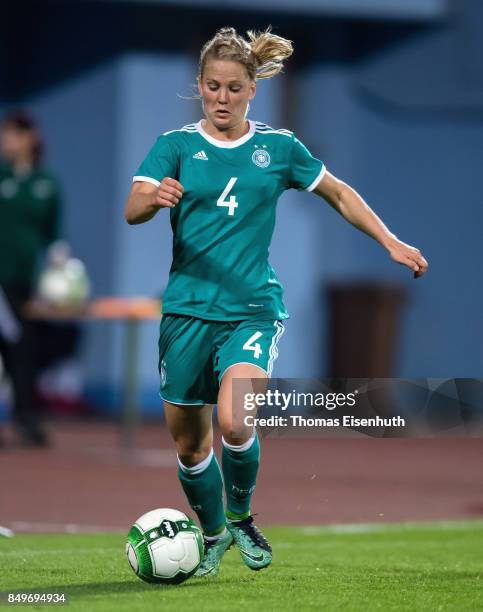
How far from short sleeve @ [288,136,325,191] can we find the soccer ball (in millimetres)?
1650

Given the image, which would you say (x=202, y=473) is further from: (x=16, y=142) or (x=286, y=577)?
(x=16, y=142)

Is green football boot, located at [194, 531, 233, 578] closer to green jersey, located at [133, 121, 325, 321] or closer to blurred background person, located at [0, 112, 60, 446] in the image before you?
green jersey, located at [133, 121, 325, 321]

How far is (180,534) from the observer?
737cm

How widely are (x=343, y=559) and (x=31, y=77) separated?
40.0 ft

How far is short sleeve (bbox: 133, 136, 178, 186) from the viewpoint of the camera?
24.0 feet

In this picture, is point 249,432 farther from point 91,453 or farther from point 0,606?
point 91,453

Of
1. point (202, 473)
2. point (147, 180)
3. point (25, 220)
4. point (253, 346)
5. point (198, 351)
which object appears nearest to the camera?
point (147, 180)

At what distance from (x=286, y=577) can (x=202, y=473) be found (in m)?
0.62

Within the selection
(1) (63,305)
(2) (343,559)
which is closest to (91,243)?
(1) (63,305)

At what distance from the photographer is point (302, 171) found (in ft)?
25.3

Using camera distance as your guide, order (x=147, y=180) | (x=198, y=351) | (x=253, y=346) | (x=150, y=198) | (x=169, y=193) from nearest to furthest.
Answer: (x=169, y=193), (x=150, y=198), (x=147, y=180), (x=253, y=346), (x=198, y=351)

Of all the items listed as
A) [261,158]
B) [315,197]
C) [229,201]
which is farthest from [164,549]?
[315,197]

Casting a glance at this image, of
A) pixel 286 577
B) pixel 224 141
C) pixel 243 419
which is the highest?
pixel 224 141

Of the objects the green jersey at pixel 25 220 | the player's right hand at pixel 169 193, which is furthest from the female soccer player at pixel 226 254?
the green jersey at pixel 25 220
